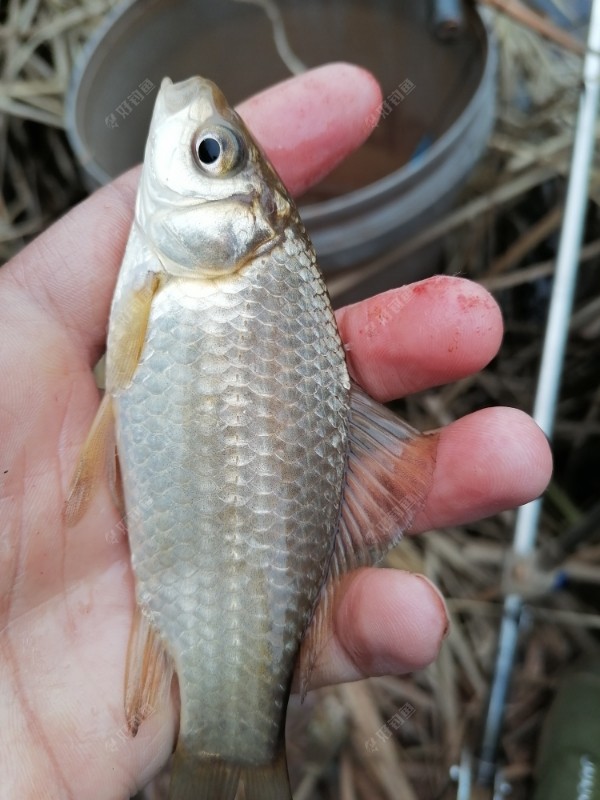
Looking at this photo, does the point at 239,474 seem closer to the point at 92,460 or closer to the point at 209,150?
the point at 92,460

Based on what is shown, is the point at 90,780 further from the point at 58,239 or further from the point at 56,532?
the point at 58,239

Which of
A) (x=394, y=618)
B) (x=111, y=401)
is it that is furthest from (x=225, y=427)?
(x=394, y=618)

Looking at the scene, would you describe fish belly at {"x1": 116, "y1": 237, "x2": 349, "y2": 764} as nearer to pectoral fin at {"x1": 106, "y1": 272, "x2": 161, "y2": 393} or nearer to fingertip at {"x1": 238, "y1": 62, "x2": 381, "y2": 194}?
pectoral fin at {"x1": 106, "y1": 272, "x2": 161, "y2": 393}

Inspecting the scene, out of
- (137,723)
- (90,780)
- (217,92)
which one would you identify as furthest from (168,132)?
(90,780)

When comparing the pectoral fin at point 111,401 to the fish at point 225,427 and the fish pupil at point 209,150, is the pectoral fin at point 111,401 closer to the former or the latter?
the fish at point 225,427

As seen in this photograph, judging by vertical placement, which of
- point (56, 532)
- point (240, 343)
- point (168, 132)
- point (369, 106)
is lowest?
point (56, 532)

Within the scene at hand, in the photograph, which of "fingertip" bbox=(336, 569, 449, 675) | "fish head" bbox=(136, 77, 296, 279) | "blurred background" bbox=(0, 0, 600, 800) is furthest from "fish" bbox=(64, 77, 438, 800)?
"blurred background" bbox=(0, 0, 600, 800)

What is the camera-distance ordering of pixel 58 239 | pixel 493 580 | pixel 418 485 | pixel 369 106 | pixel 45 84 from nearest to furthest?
1. pixel 418 485
2. pixel 58 239
3. pixel 369 106
4. pixel 493 580
5. pixel 45 84
